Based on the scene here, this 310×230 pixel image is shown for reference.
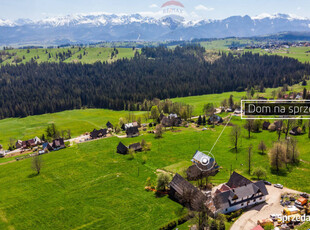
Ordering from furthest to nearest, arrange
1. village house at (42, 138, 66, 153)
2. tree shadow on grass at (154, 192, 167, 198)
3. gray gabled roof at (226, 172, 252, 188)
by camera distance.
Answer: village house at (42, 138, 66, 153)
tree shadow on grass at (154, 192, 167, 198)
gray gabled roof at (226, 172, 252, 188)

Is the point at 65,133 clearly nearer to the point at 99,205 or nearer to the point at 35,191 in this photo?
the point at 35,191

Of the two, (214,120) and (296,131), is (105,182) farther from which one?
(296,131)

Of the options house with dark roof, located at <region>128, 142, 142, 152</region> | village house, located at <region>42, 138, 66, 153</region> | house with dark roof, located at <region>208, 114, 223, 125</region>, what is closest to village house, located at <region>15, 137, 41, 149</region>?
village house, located at <region>42, 138, 66, 153</region>

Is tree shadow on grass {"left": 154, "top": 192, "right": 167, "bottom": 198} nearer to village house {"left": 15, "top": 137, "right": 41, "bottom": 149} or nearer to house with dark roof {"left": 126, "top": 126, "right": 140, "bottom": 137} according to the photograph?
house with dark roof {"left": 126, "top": 126, "right": 140, "bottom": 137}

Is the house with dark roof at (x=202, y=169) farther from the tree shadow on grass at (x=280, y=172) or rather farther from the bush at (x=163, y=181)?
the tree shadow on grass at (x=280, y=172)

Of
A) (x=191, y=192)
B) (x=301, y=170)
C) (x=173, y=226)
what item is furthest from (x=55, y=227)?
(x=301, y=170)

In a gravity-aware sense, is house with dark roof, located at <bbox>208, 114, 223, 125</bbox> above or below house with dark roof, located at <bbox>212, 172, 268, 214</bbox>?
below
